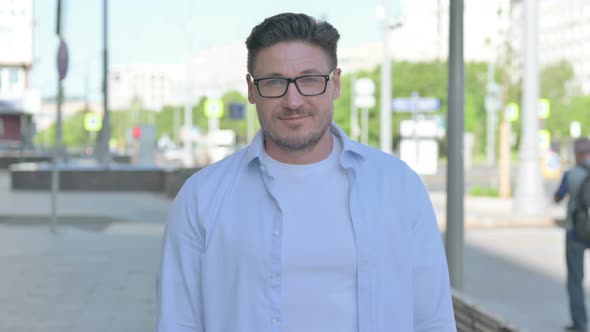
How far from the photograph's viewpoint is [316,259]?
8.96 feet

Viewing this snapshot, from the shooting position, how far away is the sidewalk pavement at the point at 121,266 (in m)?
9.43

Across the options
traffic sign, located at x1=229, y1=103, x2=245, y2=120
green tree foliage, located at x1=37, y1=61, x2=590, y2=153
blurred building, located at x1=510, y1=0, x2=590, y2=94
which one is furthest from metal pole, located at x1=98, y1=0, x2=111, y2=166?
blurred building, located at x1=510, y1=0, x2=590, y2=94

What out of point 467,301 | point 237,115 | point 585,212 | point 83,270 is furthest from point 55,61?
point 237,115

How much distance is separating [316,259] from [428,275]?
320mm

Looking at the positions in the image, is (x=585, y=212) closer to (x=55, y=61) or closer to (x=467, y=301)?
(x=467, y=301)

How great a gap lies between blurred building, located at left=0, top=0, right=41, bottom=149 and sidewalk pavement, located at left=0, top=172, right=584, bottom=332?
61317 mm

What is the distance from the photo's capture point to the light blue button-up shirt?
275 centimetres

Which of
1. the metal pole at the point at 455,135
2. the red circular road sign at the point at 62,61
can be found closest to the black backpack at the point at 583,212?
the metal pole at the point at 455,135

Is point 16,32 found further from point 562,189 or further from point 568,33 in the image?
point 568,33

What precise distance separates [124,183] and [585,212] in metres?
23.3

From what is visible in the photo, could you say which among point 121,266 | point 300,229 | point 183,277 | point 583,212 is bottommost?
point 121,266

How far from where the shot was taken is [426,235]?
113 inches

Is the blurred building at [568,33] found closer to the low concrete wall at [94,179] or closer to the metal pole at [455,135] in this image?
the low concrete wall at [94,179]

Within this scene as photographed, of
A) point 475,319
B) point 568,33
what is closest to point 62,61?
point 475,319
